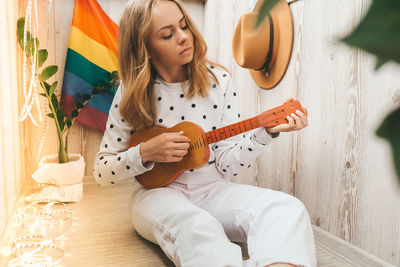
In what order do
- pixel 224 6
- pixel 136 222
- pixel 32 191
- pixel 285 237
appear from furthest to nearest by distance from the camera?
pixel 224 6
pixel 32 191
pixel 136 222
pixel 285 237

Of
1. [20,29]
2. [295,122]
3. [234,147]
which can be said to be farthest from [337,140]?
[20,29]

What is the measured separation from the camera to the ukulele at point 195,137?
925 millimetres

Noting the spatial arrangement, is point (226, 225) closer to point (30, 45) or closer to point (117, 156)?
point (117, 156)

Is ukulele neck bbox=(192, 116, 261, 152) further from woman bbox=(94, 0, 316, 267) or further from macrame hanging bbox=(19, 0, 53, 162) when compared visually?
macrame hanging bbox=(19, 0, 53, 162)

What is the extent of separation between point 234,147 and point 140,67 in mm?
438

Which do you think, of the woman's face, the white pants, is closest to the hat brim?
the woman's face

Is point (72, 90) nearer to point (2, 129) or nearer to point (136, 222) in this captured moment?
point (2, 129)

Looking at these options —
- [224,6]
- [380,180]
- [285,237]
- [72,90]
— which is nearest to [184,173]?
[285,237]

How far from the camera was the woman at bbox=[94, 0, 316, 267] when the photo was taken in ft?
2.62

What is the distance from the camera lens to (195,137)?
41.4 inches

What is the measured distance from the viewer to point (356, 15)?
902 millimetres

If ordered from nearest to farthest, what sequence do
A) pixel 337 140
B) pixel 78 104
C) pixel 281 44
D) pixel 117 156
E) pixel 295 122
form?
pixel 295 122
pixel 337 140
pixel 117 156
pixel 281 44
pixel 78 104

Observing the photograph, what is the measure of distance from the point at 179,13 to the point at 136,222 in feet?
2.36

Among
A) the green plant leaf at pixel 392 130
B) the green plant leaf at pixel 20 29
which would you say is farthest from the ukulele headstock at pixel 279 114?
the green plant leaf at pixel 20 29
